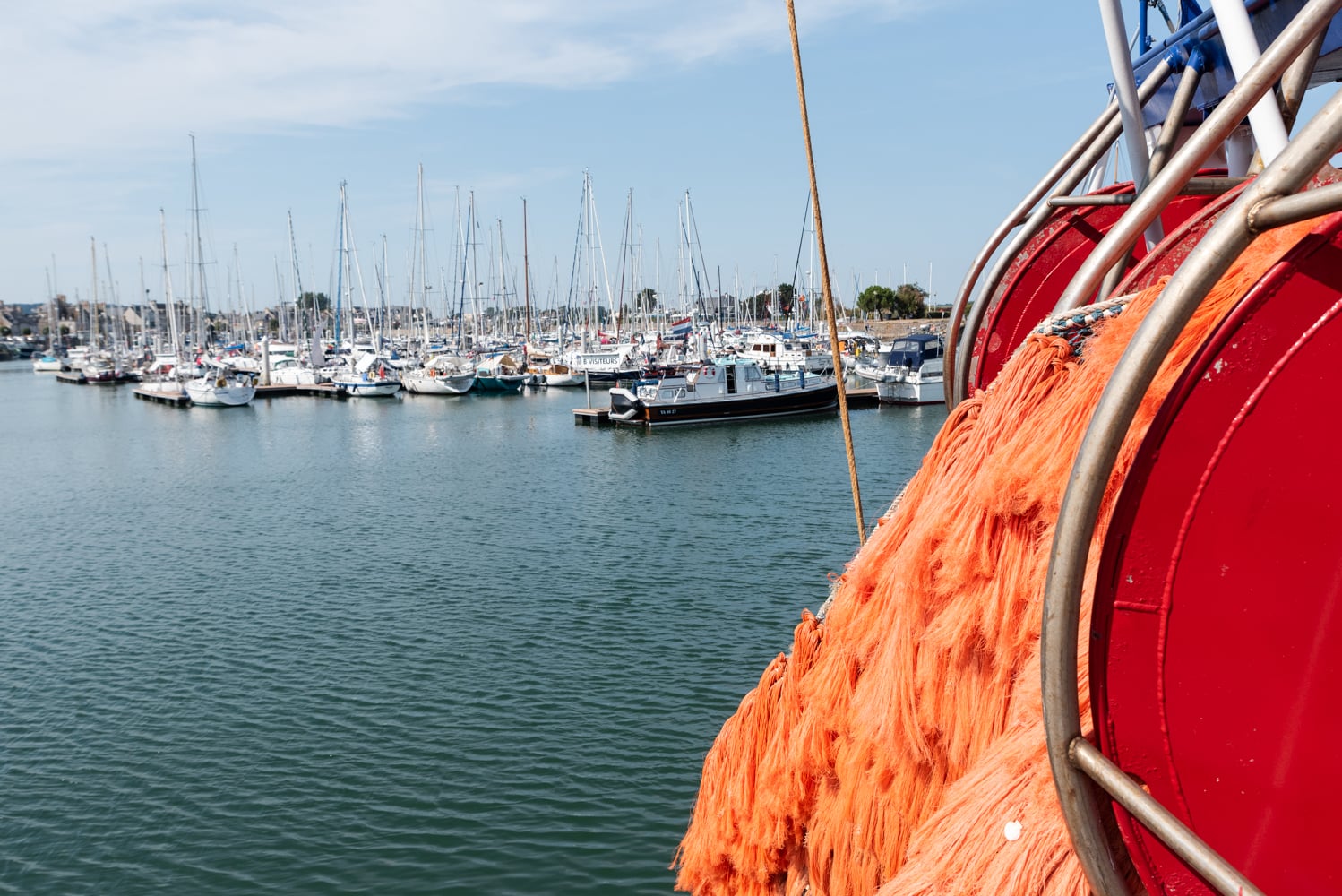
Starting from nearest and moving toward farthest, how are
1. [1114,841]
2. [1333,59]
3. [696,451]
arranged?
[1114,841] → [1333,59] → [696,451]

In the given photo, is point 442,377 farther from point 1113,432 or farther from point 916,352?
point 1113,432

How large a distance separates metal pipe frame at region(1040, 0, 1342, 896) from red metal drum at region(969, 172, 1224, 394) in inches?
134

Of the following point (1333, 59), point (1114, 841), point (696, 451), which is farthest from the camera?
point (696, 451)

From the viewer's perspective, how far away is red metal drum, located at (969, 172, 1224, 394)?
5242mm

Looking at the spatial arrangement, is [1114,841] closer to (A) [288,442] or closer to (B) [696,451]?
(B) [696,451]

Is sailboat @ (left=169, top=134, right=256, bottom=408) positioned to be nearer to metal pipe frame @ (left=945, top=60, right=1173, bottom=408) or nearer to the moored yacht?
the moored yacht

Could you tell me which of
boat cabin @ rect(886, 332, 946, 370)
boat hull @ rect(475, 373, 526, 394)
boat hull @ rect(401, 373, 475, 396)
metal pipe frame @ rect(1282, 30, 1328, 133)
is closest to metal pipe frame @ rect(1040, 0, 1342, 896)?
metal pipe frame @ rect(1282, 30, 1328, 133)

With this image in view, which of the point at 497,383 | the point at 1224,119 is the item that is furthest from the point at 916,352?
the point at 1224,119

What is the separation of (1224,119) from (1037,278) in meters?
3.41

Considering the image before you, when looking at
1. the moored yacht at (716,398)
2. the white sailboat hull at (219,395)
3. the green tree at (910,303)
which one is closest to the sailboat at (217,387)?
the white sailboat hull at (219,395)

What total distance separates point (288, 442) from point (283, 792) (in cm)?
3797

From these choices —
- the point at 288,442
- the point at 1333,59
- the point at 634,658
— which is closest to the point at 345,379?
the point at 288,442

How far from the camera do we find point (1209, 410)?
1.82 meters

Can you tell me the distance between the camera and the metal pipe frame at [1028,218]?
433cm
